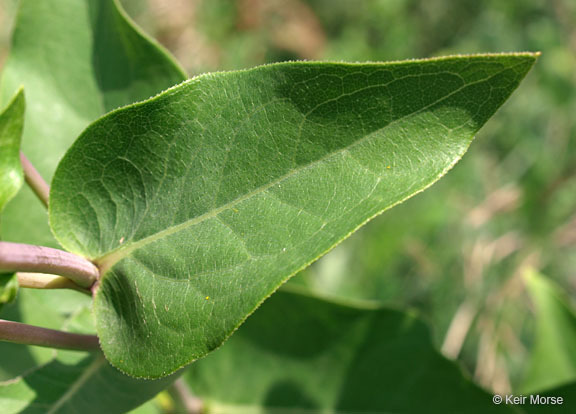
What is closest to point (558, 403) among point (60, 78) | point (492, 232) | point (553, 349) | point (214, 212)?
point (553, 349)

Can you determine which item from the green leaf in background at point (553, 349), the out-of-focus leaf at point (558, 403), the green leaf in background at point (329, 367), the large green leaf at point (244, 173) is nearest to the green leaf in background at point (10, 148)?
the large green leaf at point (244, 173)

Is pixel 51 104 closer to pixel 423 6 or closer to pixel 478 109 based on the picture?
pixel 478 109

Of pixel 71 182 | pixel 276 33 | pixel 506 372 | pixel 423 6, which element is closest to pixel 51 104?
pixel 71 182

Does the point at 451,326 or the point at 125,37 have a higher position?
the point at 125,37

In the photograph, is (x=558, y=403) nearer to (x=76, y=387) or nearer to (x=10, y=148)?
(x=76, y=387)

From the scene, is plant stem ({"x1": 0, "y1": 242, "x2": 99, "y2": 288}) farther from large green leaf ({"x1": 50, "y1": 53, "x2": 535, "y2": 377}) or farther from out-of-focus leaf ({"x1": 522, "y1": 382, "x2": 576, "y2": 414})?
out-of-focus leaf ({"x1": 522, "y1": 382, "x2": 576, "y2": 414})

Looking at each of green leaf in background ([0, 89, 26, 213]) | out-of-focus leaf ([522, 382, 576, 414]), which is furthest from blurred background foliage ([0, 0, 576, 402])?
green leaf in background ([0, 89, 26, 213])
